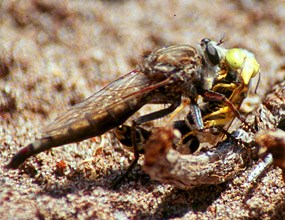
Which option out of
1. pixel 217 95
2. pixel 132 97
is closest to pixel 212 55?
pixel 217 95

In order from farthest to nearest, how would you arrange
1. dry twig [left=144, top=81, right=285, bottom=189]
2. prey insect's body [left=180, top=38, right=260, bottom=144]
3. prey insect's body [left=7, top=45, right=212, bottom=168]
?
prey insect's body [left=180, top=38, right=260, bottom=144] → prey insect's body [left=7, top=45, right=212, bottom=168] → dry twig [left=144, top=81, right=285, bottom=189]

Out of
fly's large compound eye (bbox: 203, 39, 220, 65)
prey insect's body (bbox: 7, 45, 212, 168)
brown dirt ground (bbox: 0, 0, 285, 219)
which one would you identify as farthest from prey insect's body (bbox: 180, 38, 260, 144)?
brown dirt ground (bbox: 0, 0, 285, 219)

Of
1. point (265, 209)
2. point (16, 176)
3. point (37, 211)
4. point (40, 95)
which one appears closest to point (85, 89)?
point (40, 95)

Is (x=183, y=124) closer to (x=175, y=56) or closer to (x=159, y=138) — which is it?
(x=175, y=56)

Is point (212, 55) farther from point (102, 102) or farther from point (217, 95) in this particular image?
point (102, 102)

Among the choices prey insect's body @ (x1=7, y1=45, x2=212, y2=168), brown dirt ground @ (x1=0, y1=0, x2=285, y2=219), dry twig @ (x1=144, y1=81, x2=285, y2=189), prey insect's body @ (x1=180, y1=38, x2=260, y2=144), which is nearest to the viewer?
dry twig @ (x1=144, y1=81, x2=285, y2=189)

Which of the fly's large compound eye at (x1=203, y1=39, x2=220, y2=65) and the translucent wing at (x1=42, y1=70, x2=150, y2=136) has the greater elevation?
the fly's large compound eye at (x1=203, y1=39, x2=220, y2=65)

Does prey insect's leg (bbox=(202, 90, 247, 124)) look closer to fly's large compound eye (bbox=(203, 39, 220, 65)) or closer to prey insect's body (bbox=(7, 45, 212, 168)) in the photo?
prey insect's body (bbox=(7, 45, 212, 168))
